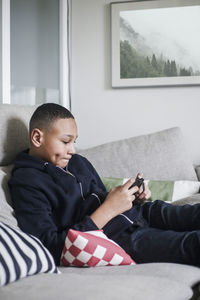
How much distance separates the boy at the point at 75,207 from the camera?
58.2 inches

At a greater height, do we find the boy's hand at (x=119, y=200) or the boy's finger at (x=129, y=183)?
the boy's finger at (x=129, y=183)

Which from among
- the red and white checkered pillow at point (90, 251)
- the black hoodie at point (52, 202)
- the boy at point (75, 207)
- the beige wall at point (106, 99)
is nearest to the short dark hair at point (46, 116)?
the boy at point (75, 207)

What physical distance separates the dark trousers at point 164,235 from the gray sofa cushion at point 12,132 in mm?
540

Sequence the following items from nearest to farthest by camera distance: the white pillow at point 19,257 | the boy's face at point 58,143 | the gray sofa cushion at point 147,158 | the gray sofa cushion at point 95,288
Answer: the gray sofa cushion at point 95,288 → the white pillow at point 19,257 → the boy's face at point 58,143 → the gray sofa cushion at point 147,158

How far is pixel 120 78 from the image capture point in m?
3.08

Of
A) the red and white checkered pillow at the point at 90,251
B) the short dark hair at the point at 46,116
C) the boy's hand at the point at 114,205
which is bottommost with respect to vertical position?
the red and white checkered pillow at the point at 90,251

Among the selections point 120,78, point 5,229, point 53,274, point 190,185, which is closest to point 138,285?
point 53,274

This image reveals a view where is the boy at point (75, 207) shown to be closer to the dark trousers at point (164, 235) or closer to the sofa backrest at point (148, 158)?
the dark trousers at point (164, 235)

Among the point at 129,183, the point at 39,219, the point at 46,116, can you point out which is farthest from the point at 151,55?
the point at 39,219

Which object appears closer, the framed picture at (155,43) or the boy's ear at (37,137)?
the boy's ear at (37,137)

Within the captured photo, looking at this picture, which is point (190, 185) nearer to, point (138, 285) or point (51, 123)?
point (51, 123)

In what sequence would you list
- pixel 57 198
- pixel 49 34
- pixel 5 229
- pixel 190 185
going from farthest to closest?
pixel 49 34 → pixel 190 185 → pixel 57 198 → pixel 5 229

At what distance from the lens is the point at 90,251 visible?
4.44ft

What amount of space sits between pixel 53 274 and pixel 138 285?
22cm
